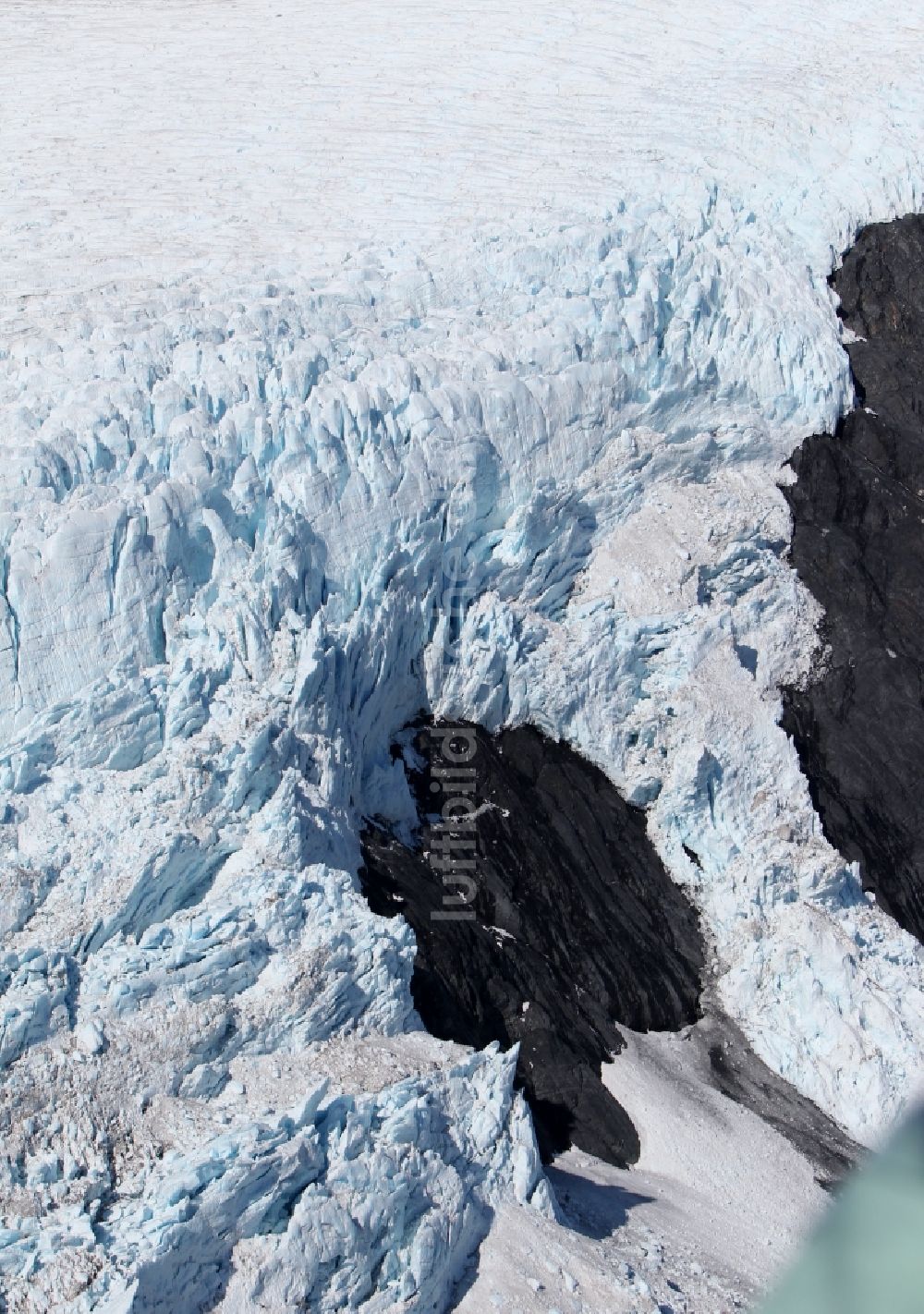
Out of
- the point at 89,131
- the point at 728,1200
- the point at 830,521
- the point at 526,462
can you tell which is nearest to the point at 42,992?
the point at 728,1200

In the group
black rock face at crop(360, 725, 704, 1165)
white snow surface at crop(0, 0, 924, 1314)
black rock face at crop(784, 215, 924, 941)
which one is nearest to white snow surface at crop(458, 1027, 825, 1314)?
black rock face at crop(360, 725, 704, 1165)

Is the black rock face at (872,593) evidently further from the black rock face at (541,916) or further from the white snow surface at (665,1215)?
the white snow surface at (665,1215)

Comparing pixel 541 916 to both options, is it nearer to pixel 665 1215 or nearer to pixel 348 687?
pixel 348 687

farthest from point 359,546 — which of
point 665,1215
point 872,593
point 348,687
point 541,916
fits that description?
point 665,1215

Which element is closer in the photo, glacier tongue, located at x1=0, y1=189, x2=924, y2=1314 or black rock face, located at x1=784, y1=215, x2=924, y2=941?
glacier tongue, located at x1=0, y1=189, x2=924, y2=1314

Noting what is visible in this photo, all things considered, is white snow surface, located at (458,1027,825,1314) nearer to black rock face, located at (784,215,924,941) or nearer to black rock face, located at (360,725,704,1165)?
black rock face, located at (360,725,704,1165)

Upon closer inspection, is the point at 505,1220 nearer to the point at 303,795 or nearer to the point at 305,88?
the point at 303,795
